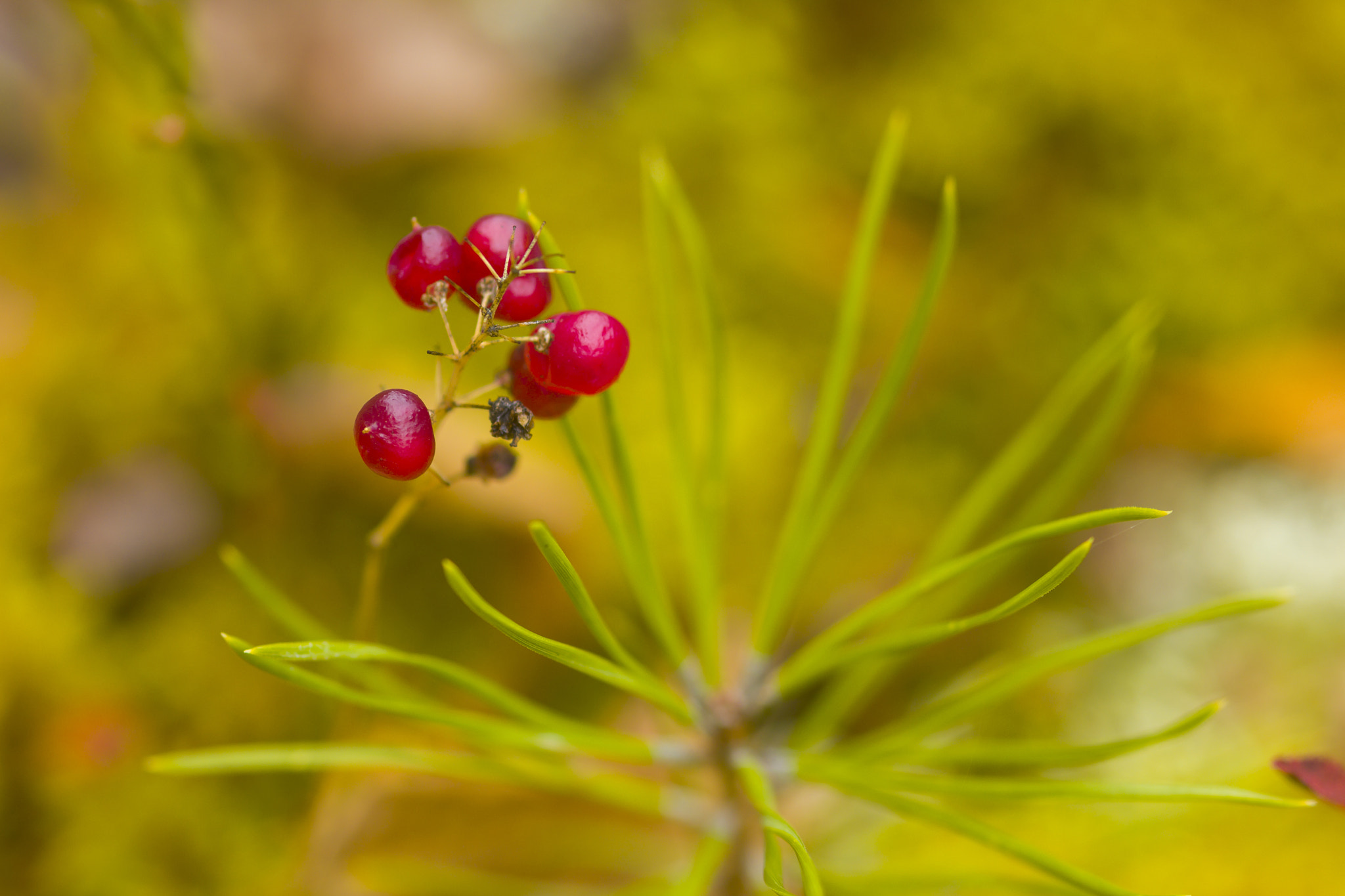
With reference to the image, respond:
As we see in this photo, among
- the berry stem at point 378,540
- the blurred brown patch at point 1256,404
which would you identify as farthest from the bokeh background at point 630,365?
the berry stem at point 378,540

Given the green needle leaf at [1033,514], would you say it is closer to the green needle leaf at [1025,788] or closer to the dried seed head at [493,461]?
the green needle leaf at [1025,788]

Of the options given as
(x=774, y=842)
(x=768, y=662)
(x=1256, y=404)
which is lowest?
(x=774, y=842)

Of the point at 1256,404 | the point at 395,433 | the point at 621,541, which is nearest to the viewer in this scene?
the point at 395,433

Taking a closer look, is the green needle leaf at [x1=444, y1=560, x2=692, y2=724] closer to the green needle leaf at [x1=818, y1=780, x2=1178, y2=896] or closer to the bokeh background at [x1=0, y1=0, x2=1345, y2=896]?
the green needle leaf at [x1=818, y1=780, x2=1178, y2=896]

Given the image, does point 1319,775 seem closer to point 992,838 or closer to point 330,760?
point 992,838

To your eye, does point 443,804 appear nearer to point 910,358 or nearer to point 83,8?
point 910,358

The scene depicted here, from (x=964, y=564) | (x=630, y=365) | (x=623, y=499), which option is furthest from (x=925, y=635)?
(x=630, y=365)

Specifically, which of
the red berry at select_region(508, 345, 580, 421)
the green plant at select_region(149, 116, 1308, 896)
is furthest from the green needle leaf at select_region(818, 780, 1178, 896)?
the red berry at select_region(508, 345, 580, 421)
